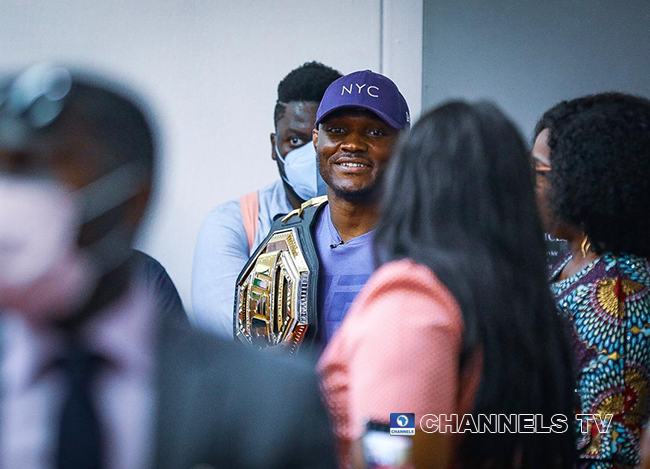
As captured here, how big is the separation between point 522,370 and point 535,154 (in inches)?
50.5

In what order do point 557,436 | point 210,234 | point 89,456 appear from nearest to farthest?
point 89,456, point 557,436, point 210,234

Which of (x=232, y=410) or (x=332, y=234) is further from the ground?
(x=332, y=234)

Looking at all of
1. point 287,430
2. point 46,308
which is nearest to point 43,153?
point 46,308

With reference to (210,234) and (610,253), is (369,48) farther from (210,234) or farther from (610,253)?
(610,253)

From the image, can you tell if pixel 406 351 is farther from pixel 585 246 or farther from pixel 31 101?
pixel 585 246

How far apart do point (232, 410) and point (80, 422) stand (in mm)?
196

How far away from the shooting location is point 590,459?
1990 mm

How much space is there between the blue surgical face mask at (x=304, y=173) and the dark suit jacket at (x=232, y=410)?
2095mm

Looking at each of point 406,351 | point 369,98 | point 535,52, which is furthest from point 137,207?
point 535,52

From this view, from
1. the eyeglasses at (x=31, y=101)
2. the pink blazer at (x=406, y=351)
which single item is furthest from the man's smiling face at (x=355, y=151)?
the eyeglasses at (x=31, y=101)

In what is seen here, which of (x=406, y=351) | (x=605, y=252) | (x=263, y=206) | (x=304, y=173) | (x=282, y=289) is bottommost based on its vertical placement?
(x=406, y=351)

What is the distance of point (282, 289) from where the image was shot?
7.95ft

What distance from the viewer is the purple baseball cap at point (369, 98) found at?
2561 mm

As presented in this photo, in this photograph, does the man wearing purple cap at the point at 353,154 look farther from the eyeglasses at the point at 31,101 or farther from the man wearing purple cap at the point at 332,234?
the eyeglasses at the point at 31,101
